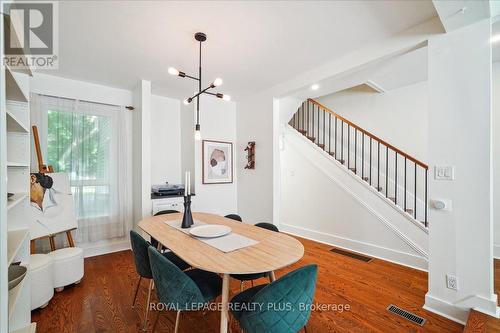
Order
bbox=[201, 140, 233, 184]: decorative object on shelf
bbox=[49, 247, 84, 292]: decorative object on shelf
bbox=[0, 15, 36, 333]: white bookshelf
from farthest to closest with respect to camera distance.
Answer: bbox=[201, 140, 233, 184]: decorative object on shelf < bbox=[49, 247, 84, 292]: decorative object on shelf < bbox=[0, 15, 36, 333]: white bookshelf

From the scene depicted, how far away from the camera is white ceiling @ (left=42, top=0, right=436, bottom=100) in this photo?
1838mm

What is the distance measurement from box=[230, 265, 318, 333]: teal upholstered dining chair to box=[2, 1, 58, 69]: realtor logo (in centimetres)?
199

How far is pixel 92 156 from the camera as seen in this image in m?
3.32

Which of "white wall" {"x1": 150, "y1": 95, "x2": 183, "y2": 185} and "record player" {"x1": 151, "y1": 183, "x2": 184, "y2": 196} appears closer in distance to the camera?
"record player" {"x1": 151, "y1": 183, "x2": 184, "y2": 196}

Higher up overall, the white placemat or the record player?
the record player

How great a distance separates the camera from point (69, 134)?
10.4ft

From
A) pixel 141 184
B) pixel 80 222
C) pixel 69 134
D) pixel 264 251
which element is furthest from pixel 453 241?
pixel 69 134

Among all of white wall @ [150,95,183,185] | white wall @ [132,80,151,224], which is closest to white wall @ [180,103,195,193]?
white wall @ [150,95,183,185]

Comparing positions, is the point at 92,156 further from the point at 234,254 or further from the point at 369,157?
the point at 369,157

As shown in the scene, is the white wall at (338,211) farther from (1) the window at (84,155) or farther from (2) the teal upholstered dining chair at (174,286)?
(1) the window at (84,155)

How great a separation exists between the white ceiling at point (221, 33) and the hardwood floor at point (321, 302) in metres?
2.58

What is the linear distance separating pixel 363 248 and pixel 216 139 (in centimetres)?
299

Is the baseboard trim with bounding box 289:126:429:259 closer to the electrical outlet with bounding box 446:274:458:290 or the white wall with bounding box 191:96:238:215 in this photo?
the electrical outlet with bounding box 446:274:458:290

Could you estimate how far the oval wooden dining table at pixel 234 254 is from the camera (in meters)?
1.29
